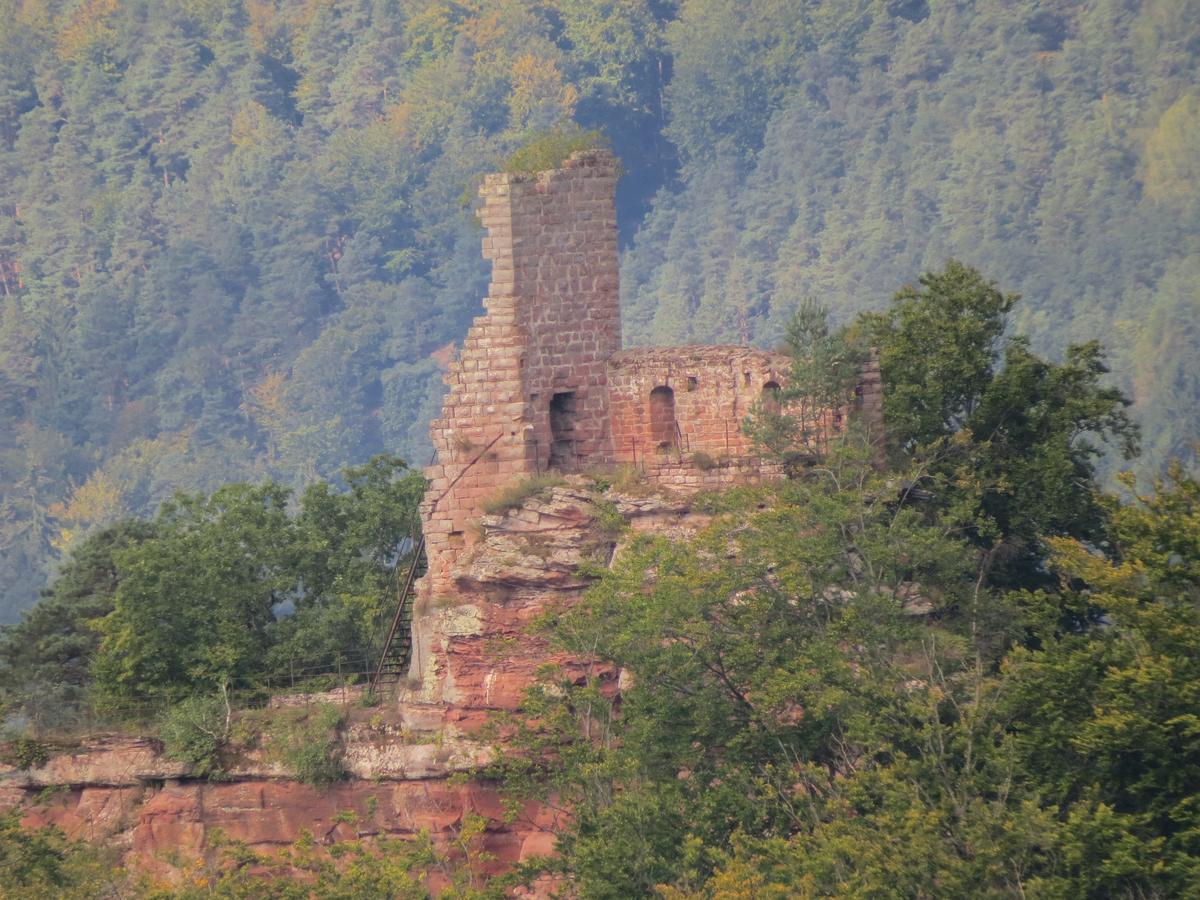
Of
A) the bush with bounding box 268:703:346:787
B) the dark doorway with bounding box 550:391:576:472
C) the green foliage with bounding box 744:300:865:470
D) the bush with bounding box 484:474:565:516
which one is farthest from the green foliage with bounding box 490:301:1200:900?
the dark doorway with bounding box 550:391:576:472

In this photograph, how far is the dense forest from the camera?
1593 inches

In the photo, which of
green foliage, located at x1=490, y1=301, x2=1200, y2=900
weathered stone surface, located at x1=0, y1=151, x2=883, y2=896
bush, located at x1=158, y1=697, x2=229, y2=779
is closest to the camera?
green foliage, located at x1=490, y1=301, x2=1200, y2=900

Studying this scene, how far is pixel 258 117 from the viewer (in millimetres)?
121812

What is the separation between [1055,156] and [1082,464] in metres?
54.9

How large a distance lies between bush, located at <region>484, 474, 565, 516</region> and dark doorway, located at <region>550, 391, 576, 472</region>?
0.64 metres

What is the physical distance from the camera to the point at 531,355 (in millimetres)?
51688

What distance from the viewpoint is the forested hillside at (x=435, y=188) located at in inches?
4092

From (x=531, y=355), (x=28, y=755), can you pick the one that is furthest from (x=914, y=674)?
(x=28, y=755)

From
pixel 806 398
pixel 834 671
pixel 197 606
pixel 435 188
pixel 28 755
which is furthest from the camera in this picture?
pixel 435 188

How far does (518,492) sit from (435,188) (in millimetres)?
67121

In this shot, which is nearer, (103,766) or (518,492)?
(518,492)

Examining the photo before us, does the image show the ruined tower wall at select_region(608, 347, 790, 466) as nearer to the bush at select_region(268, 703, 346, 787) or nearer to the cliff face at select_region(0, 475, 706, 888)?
the cliff face at select_region(0, 475, 706, 888)

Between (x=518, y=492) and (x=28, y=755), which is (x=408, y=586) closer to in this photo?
(x=518, y=492)

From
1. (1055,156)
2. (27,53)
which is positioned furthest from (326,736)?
(27,53)
